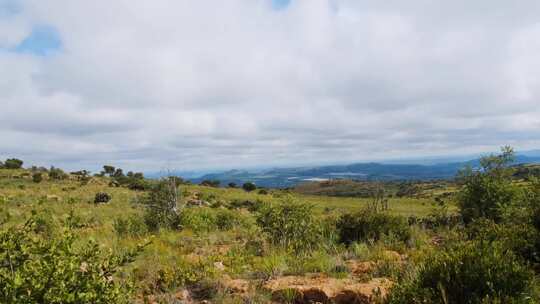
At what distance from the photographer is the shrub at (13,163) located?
5912 centimetres

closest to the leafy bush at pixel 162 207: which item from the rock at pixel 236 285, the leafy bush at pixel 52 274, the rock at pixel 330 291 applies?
the rock at pixel 236 285

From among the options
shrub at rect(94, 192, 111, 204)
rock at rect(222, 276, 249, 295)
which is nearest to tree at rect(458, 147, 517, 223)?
rock at rect(222, 276, 249, 295)

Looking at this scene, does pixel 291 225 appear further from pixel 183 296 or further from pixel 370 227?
pixel 183 296

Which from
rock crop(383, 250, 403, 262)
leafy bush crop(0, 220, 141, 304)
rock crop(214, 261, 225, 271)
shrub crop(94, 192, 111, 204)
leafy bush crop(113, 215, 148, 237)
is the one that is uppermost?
leafy bush crop(0, 220, 141, 304)

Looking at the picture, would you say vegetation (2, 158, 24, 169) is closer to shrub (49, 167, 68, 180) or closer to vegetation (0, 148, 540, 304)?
shrub (49, 167, 68, 180)

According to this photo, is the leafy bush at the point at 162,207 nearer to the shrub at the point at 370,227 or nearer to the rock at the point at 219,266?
the shrub at the point at 370,227

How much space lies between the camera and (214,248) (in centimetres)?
1144

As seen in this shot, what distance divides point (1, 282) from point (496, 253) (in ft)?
20.5

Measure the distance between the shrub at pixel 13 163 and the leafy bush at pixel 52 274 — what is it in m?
63.6

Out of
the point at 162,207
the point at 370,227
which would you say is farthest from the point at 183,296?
the point at 162,207

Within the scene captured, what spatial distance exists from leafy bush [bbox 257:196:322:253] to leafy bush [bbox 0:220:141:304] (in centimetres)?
582

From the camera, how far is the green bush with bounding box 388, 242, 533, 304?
5.22 metres

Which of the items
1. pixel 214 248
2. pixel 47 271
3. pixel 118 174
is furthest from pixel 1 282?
pixel 118 174

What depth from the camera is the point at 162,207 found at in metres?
18.7
